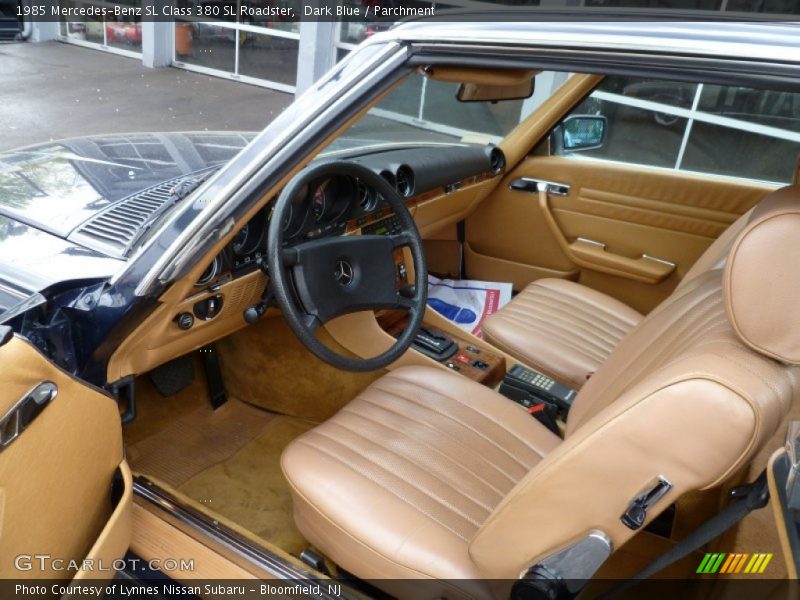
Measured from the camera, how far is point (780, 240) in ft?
3.07

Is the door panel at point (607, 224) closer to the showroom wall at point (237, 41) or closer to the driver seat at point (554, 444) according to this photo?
the driver seat at point (554, 444)

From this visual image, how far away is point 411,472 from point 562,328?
1094mm

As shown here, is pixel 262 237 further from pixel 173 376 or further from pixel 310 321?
pixel 173 376

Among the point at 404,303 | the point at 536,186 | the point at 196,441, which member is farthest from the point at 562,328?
the point at 196,441

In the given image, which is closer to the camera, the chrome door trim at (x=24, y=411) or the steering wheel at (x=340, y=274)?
the chrome door trim at (x=24, y=411)

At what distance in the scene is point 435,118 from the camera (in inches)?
177

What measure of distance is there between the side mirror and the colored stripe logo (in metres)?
2.12

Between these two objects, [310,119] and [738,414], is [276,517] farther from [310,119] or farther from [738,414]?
[738,414]

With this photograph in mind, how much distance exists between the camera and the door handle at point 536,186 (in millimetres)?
2936

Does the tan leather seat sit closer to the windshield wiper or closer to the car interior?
the car interior

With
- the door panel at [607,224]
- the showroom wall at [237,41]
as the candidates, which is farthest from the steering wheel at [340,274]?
the showroom wall at [237,41]

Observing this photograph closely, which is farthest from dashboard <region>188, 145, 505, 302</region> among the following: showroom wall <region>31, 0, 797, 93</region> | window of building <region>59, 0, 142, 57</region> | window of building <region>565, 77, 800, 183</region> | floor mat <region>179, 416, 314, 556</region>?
window of building <region>59, 0, 142, 57</region>

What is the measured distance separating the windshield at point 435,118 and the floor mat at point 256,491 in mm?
1056

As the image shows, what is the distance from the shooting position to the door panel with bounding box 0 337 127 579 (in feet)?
3.63
